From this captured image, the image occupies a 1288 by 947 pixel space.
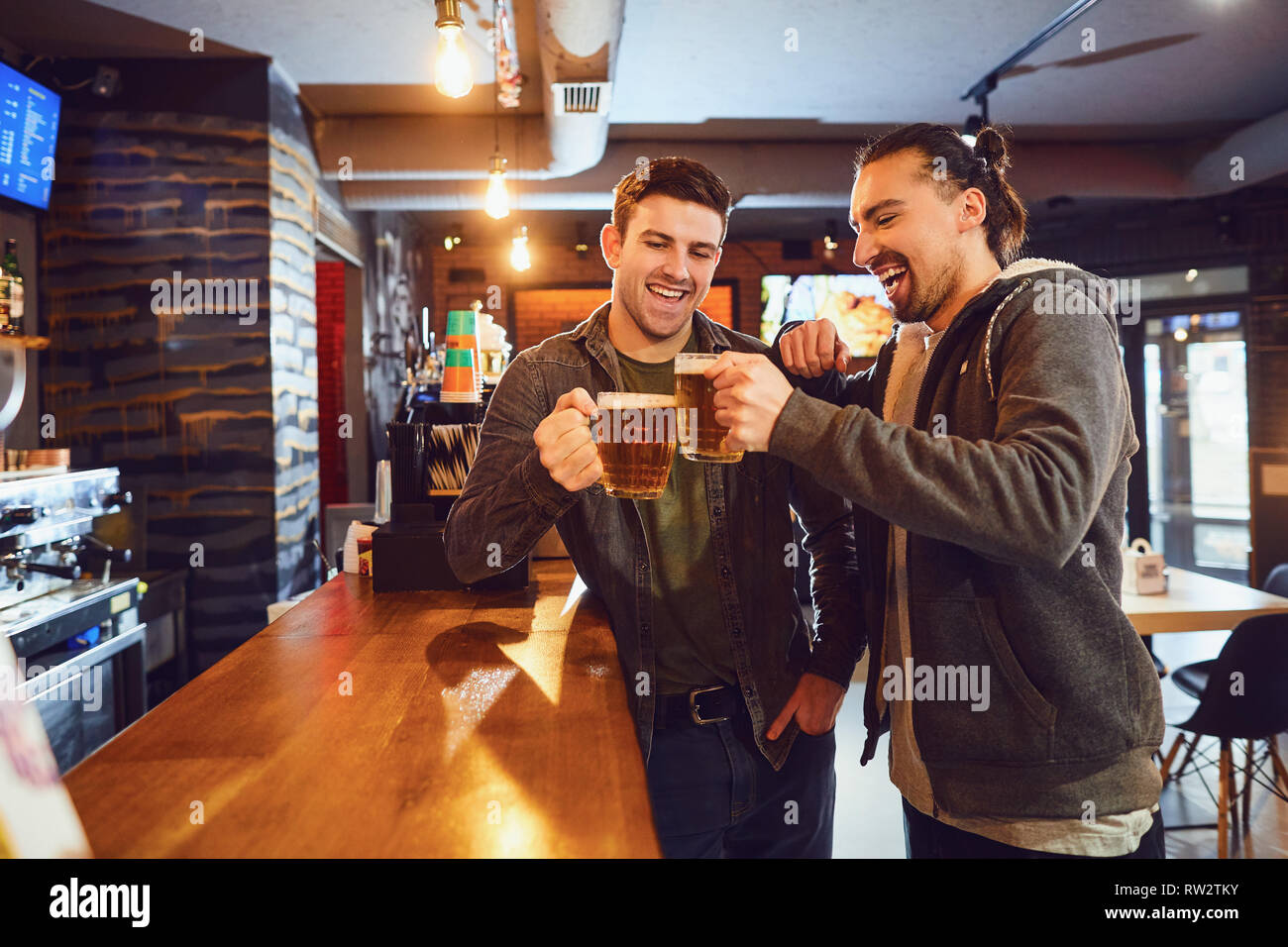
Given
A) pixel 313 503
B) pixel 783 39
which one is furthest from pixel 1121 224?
pixel 313 503

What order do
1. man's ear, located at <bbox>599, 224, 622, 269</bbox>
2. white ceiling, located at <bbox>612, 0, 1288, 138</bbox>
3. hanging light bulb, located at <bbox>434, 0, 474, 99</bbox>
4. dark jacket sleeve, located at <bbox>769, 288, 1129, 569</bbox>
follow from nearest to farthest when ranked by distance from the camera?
dark jacket sleeve, located at <bbox>769, 288, 1129, 569</bbox>, man's ear, located at <bbox>599, 224, 622, 269</bbox>, hanging light bulb, located at <bbox>434, 0, 474, 99</bbox>, white ceiling, located at <bbox>612, 0, 1288, 138</bbox>

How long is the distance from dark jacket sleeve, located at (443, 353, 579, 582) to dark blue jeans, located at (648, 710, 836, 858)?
454mm

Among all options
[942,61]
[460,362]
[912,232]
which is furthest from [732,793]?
[942,61]

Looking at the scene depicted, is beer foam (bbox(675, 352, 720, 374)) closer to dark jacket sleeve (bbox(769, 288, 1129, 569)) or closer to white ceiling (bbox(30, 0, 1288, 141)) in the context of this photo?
dark jacket sleeve (bbox(769, 288, 1129, 569))

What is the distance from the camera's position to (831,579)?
1.69m

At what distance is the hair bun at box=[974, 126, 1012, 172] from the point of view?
1.53 m

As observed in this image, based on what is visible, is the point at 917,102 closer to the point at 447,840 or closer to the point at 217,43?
the point at 217,43

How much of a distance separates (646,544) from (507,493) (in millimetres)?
303

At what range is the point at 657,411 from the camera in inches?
50.4

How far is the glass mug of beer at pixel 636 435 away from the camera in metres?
1.28

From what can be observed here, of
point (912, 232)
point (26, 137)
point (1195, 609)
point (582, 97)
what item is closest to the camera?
point (912, 232)

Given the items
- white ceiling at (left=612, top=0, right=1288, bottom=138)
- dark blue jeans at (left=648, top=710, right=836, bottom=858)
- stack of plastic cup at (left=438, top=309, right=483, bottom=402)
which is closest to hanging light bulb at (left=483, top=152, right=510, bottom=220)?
white ceiling at (left=612, top=0, right=1288, bottom=138)

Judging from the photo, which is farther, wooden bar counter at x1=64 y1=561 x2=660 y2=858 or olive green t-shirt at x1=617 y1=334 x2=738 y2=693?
olive green t-shirt at x1=617 y1=334 x2=738 y2=693

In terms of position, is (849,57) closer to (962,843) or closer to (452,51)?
(452,51)
